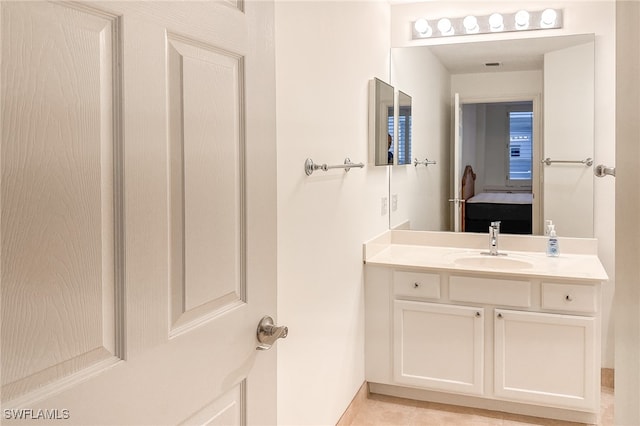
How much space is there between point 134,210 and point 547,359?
2351 millimetres

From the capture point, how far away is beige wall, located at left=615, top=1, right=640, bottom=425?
2.47 feet

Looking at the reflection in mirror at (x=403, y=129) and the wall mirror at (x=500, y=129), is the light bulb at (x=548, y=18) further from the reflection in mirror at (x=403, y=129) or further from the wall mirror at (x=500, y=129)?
the reflection in mirror at (x=403, y=129)

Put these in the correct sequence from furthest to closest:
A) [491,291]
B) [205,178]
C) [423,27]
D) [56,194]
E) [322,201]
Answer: [423,27], [491,291], [322,201], [205,178], [56,194]

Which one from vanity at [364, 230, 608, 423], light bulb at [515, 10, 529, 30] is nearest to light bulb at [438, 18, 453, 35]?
light bulb at [515, 10, 529, 30]

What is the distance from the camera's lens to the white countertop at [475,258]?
2635 millimetres

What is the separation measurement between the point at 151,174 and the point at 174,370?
1.08 ft

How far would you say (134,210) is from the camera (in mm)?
814

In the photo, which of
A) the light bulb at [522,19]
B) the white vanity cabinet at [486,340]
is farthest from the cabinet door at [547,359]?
the light bulb at [522,19]

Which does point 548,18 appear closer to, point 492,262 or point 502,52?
point 502,52

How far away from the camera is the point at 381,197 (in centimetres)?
316

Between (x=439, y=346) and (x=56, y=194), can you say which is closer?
(x=56, y=194)

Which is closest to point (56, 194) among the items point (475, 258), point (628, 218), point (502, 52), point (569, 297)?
point (628, 218)

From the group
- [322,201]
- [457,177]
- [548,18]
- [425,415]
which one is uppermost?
[548,18]

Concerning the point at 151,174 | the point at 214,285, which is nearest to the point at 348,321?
the point at 214,285
